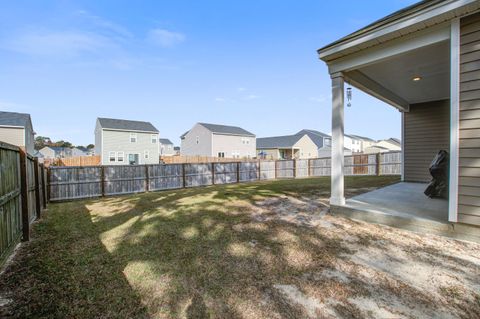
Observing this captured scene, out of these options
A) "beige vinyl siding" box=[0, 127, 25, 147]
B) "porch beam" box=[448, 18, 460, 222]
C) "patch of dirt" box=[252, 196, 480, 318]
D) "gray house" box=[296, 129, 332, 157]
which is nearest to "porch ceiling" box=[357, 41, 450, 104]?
"porch beam" box=[448, 18, 460, 222]

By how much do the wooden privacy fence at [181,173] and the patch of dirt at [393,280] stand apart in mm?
9454

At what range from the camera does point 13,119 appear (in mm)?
18109

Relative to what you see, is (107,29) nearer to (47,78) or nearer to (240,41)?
(240,41)

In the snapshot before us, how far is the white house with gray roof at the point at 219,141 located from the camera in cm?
2753

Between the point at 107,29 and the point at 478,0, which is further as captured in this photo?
the point at 107,29

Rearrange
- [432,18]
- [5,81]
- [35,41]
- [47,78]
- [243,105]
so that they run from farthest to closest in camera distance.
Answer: [243,105] < [5,81] < [47,78] < [35,41] < [432,18]

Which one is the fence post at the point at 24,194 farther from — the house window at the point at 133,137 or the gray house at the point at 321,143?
the gray house at the point at 321,143

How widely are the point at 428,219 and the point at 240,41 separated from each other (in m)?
12.2

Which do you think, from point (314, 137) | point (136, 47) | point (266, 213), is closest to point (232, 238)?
point (266, 213)

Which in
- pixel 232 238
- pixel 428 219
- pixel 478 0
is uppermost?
pixel 478 0

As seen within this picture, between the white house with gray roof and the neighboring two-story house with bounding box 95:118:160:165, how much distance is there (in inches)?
213

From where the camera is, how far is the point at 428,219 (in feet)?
12.2

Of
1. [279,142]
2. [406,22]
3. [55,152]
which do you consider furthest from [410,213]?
[55,152]

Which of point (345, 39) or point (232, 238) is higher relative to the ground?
point (345, 39)
